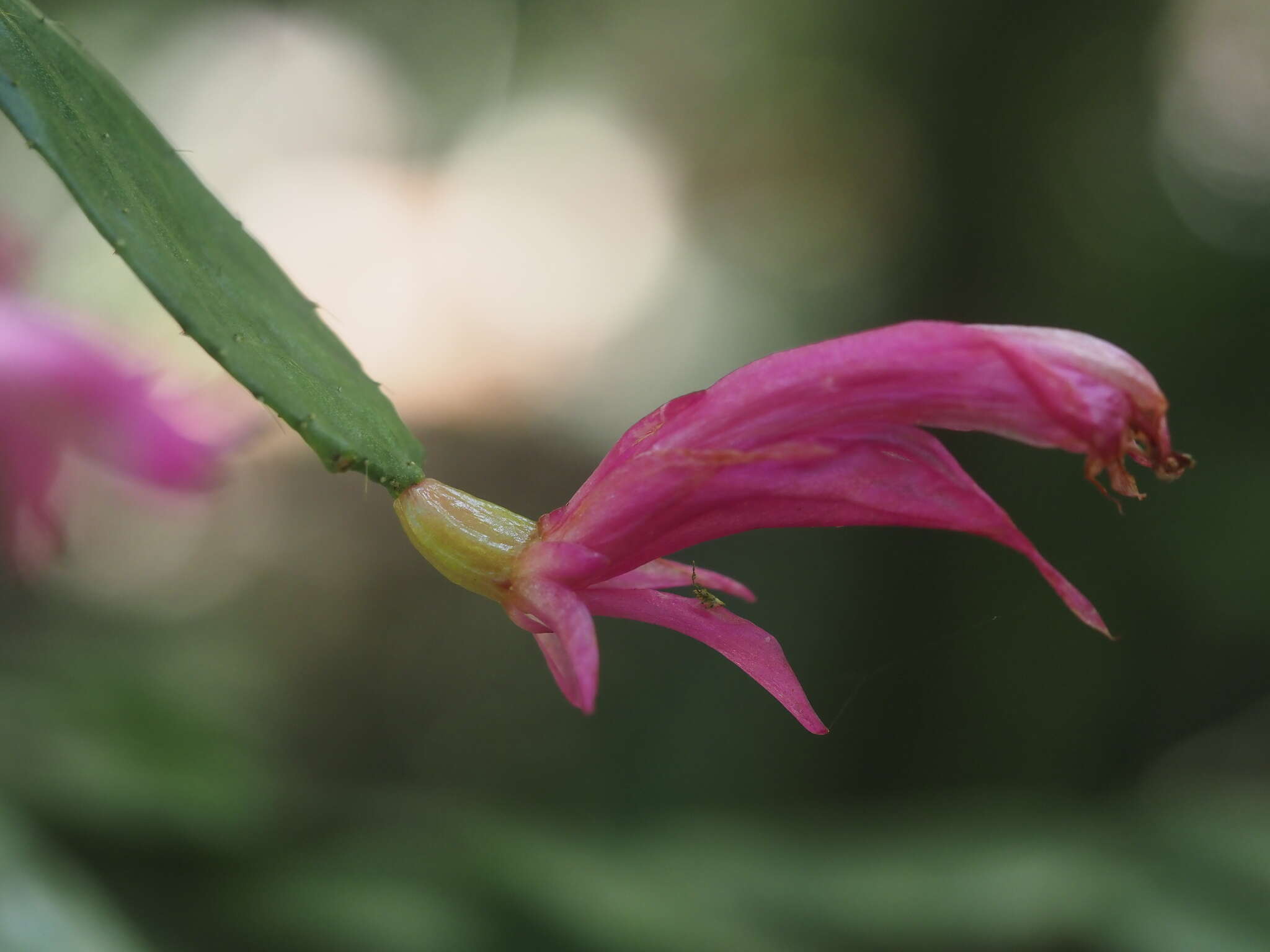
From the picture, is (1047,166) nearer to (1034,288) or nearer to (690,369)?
(1034,288)

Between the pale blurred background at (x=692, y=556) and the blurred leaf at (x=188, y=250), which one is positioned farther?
the pale blurred background at (x=692, y=556)

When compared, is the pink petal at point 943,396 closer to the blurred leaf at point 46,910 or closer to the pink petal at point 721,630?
the pink petal at point 721,630

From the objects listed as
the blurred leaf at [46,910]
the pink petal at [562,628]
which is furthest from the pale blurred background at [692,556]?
the pink petal at [562,628]

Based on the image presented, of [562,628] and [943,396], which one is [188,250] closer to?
[562,628]

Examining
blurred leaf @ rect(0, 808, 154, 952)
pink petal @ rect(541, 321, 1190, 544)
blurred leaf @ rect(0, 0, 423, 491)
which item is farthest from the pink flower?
blurred leaf @ rect(0, 808, 154, 952)

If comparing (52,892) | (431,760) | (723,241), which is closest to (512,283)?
(723,241)

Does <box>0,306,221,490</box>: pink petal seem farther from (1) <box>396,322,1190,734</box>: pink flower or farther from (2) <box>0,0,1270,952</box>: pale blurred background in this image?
(1) <box>396,322,1190,734</box>: pink flower

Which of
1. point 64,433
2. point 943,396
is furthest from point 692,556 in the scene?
point 943,396
